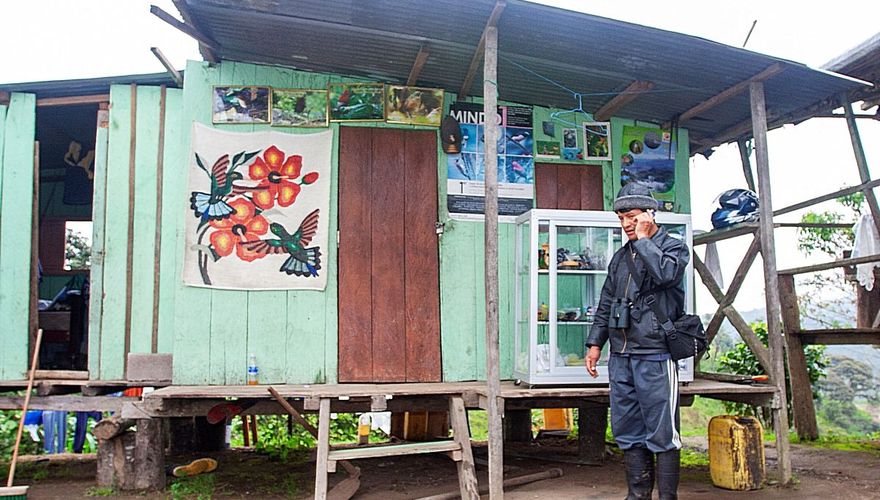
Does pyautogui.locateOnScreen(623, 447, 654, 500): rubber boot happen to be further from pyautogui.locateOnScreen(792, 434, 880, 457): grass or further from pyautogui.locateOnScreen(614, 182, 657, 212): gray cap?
pyautogui.locateOnScreen(792, 434, 880, 457): grass

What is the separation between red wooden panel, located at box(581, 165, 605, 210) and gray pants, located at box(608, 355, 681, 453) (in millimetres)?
2667

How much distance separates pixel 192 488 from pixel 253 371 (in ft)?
3.55

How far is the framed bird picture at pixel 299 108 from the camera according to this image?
Answer: 672cm

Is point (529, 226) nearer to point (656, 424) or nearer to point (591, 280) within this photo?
point (591, 280)

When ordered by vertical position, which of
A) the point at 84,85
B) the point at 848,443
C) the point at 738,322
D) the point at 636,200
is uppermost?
the point at 84,85

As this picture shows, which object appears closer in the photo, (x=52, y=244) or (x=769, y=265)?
(x=769, y=265)

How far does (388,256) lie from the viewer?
676cm

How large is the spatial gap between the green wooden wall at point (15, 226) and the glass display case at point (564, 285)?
4.52 metres

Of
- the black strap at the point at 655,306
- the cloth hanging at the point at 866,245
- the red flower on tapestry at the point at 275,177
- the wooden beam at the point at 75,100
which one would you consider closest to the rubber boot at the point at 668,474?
the black strap at the point at 655,306

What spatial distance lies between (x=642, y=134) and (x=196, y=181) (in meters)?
4.32

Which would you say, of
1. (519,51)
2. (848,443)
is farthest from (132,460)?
(848,443)

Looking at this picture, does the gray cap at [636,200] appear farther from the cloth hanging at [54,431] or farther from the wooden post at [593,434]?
the cloth hanging at [54,431]

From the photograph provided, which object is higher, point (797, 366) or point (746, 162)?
point (746, 162)

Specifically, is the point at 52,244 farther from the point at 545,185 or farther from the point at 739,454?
the point at 739,454
